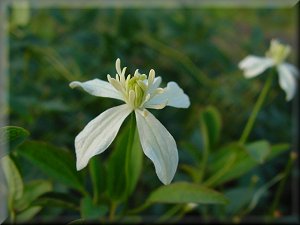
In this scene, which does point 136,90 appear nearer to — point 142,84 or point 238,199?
point 142,84

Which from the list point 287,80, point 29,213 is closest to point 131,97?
point 29,213

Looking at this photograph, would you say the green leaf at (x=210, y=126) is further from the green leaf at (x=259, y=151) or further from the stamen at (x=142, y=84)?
the stamen at (x=142, y=84)

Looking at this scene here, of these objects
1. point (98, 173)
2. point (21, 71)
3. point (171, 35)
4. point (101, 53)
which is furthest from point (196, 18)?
point (98, 173)

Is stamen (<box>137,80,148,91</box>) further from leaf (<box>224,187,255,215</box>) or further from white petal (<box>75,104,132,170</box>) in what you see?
leaf (<box>224,187,255,215</box>)

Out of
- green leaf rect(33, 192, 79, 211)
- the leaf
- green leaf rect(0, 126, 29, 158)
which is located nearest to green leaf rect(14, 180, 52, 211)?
green leaf rect(33, 192, 79, 211)

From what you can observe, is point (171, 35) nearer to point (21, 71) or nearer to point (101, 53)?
point (101, 53)

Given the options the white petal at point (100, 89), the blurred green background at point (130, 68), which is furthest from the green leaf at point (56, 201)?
the blurred green background at point (130, 68)
